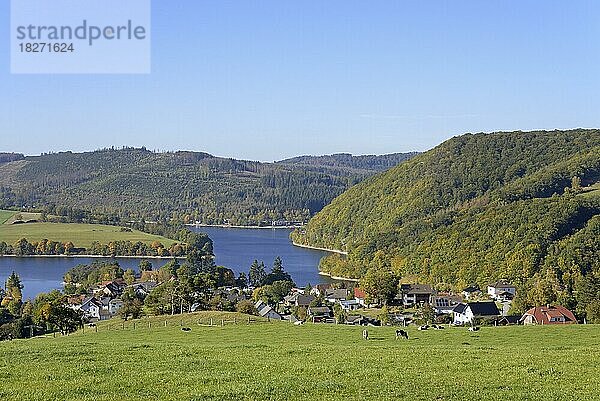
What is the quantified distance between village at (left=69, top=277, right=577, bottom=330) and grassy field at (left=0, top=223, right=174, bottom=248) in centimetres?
5224

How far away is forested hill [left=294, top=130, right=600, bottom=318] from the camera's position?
7319 centimetres

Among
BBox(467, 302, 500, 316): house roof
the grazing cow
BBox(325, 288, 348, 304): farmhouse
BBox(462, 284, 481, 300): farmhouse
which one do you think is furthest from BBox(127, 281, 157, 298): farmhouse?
the grazing cow

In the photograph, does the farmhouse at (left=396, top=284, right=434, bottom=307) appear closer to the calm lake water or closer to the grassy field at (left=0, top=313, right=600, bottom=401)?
the calm lake water

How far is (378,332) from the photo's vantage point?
80.0ft

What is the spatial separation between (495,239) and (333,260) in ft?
71.4

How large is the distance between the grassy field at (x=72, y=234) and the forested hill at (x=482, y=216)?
29.6m

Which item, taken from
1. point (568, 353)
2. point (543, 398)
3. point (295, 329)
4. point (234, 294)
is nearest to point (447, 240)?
point (234, 294)

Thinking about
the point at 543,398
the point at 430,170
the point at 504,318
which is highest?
the point at 430,170

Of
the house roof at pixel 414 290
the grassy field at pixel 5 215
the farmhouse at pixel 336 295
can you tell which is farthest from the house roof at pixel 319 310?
the grassy field at pixel 5 215

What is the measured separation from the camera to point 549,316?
39219 mm

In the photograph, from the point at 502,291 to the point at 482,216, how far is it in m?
26.3

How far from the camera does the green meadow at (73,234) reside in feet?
418

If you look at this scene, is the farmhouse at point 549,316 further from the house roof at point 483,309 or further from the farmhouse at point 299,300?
the farmhouse at point 299,300

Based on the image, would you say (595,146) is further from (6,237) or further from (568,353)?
(568,353)
